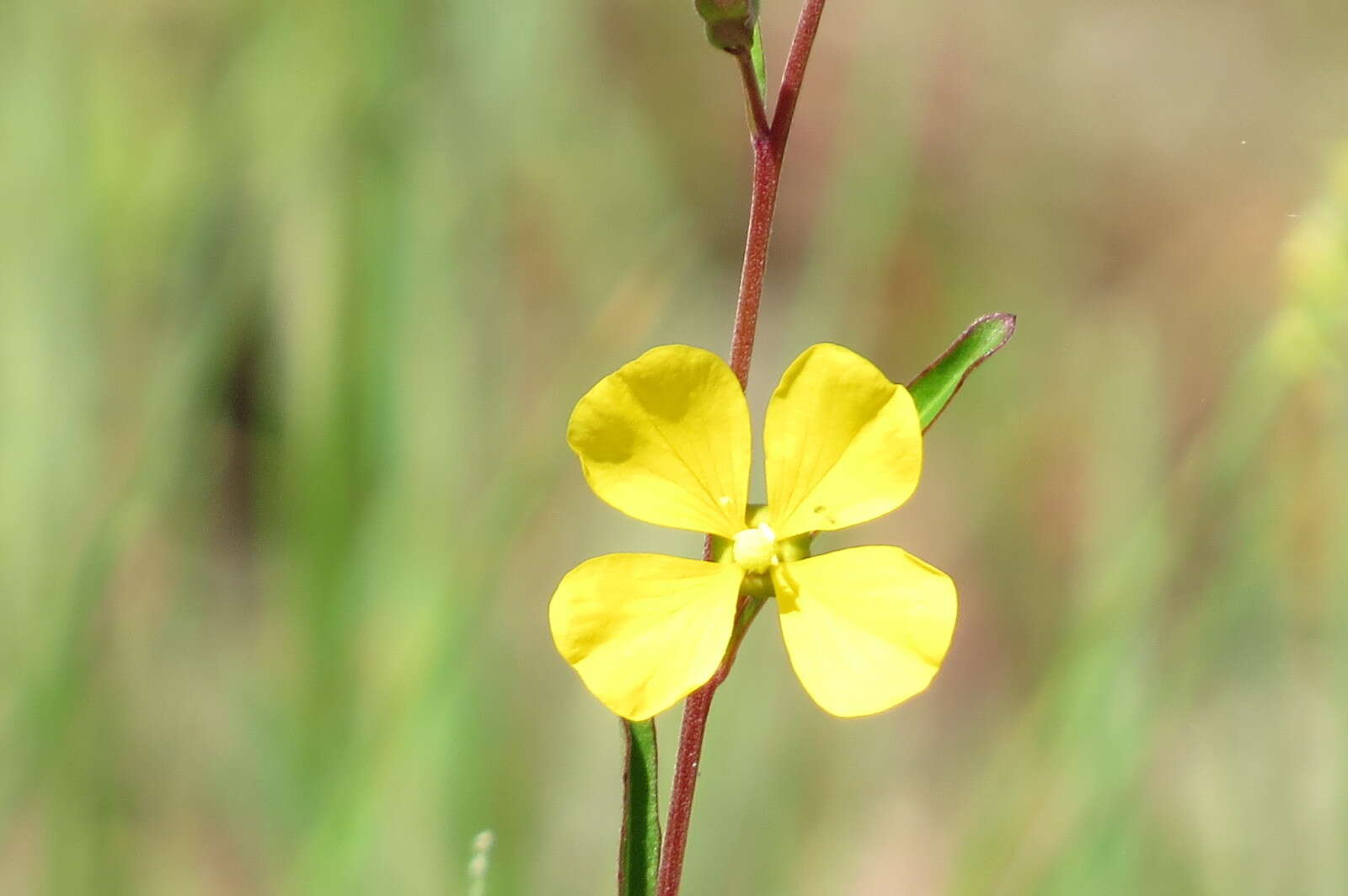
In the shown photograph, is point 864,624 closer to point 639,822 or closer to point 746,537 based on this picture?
point 746,537

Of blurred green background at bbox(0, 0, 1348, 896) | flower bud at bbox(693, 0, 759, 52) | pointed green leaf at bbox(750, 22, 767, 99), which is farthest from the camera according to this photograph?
blurred green background at bbox(0, 0, 1348, 896)

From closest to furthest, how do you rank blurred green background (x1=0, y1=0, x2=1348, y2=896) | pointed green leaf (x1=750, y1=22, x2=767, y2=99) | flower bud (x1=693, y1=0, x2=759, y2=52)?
flower bud (x1=693, y1=0, x2=759, y2=52)
pointed green leaf (x1=750, y1=22, x2=767, y2=99)
blurred green background (x1=0, y1=0, x2=1348, y2=896)

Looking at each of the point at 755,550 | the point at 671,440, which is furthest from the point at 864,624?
the point at 671,440

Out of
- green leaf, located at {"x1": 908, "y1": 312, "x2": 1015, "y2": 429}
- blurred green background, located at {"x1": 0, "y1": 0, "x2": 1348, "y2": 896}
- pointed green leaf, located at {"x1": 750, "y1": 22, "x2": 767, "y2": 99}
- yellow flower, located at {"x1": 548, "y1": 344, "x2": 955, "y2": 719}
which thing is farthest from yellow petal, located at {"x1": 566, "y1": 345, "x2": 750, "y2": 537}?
blurred green background, located at {"x1": 0, "y1": 0, "x2": 1348, "y2": 896}

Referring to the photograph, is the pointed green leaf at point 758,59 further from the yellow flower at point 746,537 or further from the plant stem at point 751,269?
the yellow flower at point 746,537

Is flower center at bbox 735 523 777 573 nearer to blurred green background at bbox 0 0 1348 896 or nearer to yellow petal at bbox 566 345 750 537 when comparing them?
yellow petal at bbox 566 345 750 537

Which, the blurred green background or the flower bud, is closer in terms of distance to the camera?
the flower bud
